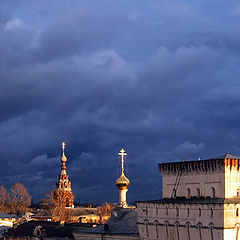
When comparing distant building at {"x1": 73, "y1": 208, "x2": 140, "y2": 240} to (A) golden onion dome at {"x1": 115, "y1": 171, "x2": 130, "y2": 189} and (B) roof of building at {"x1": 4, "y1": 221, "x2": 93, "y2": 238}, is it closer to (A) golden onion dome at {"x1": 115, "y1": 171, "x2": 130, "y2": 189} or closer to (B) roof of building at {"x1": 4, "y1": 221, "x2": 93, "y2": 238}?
(A) golden onion dome at {"x1": 115, "y1": 171, "x2": 130, "y2": 189}

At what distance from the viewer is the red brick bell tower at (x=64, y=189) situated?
161 m

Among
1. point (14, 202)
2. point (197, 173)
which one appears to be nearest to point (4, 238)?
point (197, 173)

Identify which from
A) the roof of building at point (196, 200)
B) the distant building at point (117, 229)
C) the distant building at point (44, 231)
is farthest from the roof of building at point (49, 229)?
the roof of building at point (196, 200)

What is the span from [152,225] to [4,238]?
36.1 m

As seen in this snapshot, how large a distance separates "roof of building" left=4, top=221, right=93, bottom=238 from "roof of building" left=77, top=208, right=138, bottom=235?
711 centimetres

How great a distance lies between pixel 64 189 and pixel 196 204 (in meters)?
120

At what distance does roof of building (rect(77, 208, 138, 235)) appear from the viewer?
60.1 meters

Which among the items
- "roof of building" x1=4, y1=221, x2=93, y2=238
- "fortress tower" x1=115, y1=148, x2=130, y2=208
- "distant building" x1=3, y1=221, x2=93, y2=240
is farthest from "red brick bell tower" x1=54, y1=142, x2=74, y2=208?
"fortress tower" x1=115, y1=148, x2=130, y2=208

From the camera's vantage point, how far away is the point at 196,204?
46469 millimetres

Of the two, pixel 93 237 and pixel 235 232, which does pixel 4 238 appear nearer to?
pixel 93 237

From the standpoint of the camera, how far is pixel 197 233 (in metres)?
46.3

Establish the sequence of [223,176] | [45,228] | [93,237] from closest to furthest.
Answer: [223,176] → [93,237] → [45,228]

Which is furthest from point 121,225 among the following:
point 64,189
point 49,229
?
point 64,189

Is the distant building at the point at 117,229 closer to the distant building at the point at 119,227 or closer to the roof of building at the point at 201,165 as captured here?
the distant building at the point at 119,227
